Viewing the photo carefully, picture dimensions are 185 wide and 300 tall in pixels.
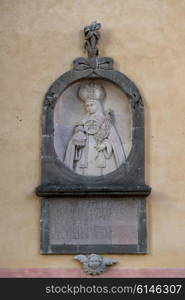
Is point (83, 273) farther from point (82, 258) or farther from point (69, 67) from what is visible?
point (69, 67)

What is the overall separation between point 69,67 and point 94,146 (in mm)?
943

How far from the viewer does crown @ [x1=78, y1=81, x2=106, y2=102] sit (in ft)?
47.2

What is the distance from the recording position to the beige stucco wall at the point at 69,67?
13.9 meters

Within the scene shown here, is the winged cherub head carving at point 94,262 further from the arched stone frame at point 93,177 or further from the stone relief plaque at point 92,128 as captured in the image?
→ the stone relief plaque at point 92,128

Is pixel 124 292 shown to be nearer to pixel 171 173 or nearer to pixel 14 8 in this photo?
pixel 171 173

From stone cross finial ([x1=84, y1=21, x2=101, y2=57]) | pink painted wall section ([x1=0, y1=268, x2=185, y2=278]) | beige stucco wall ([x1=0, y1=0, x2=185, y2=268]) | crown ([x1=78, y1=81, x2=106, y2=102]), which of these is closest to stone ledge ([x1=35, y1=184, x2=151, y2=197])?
beige stucco wall ([x1=0, y1=0, x2=185, y2=268])

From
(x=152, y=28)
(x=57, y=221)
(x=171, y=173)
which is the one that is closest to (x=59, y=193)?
(x=57, y=221)

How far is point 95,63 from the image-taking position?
47.1ft

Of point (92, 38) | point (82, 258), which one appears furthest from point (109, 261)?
point (92, 38)

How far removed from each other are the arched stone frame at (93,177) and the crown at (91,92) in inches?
4.7

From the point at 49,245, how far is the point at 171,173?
155 cm

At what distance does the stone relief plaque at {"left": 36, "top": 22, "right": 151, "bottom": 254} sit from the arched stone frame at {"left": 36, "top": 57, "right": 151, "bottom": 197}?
0.01 meters

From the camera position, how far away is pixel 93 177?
1406 centimetres

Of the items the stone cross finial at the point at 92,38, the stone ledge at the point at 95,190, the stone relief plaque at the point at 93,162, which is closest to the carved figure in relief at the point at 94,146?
the stone relief plaque at the point at 93,162
